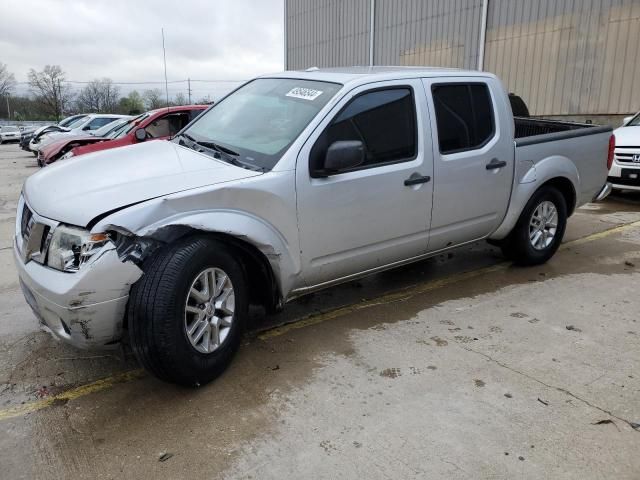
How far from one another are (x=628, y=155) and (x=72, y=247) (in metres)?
8.54

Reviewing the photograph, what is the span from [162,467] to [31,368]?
1.48 m

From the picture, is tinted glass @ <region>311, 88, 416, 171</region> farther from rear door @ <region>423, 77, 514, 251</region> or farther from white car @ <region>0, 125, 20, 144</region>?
white car @ <region>0, 125, 20, 144</region>

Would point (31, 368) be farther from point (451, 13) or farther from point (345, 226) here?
point (451, 13)

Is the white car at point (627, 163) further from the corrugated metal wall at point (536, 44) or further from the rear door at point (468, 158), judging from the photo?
the corrugated metal wall at point (536, 44)

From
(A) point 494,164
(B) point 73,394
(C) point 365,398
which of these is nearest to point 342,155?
(C) point 365,398

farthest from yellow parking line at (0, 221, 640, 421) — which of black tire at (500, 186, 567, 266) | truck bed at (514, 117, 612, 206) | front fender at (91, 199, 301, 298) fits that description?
truck bed at (514, 117, 612, 206)

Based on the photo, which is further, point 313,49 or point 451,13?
point 313,49

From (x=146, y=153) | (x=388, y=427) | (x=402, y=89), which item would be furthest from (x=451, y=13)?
(x=388, y=427)

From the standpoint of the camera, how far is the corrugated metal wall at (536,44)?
511 inches

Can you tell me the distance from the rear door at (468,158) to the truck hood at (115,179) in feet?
5.49

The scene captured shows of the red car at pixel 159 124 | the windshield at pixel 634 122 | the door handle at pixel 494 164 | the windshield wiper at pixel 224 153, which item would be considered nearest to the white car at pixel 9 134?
the red car at pixel 159 124

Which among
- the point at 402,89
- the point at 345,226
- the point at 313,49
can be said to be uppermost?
the point at 313,49

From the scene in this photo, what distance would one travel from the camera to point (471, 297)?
185 inches

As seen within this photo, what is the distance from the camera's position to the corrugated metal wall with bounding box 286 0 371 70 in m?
20.6
